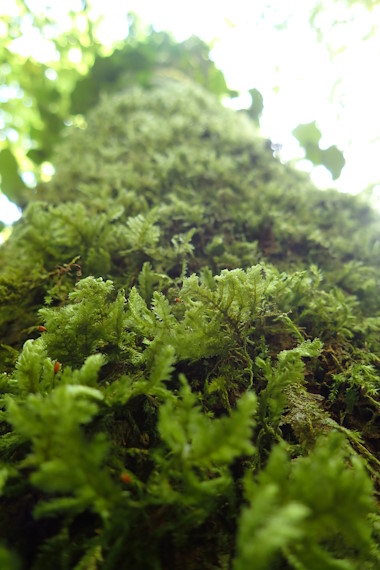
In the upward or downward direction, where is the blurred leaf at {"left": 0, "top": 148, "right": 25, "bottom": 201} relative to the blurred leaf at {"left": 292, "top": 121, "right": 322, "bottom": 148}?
downward

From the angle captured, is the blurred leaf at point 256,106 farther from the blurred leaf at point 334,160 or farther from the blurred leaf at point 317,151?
the blurred leaf at point 334,160

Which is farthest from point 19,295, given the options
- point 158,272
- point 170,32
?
point 170,32


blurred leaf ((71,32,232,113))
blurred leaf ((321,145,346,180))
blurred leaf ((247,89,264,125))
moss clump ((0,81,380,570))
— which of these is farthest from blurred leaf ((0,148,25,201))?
blurred leaf ((321,145,346,180))

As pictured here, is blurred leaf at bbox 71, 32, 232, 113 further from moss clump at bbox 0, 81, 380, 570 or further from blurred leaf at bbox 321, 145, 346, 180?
moss clump at bbox 0, 81, 380, 570

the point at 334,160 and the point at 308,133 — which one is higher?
the point at 308,133

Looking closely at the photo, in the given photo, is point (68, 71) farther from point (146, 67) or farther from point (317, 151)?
point (317, 151)

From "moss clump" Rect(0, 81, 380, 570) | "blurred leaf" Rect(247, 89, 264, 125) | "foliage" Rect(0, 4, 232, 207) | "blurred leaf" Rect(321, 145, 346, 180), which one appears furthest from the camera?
"foliage" Rect(0, 4, 232, 207)

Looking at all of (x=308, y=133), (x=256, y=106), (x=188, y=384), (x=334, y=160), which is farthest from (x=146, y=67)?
(x=188, y=384)

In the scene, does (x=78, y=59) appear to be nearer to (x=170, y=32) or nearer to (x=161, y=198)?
(x=170, y=32)
